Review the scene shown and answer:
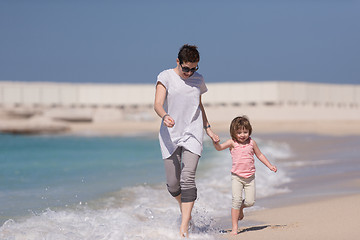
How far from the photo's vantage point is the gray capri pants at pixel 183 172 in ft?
15.0

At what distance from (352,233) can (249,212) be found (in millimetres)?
1897

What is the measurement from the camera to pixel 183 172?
15.1ft

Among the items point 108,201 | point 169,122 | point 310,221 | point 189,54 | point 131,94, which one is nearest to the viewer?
point 169,122

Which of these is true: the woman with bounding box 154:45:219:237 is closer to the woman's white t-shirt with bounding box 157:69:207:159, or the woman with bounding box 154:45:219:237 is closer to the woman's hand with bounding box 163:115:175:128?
the woman's white t-shirt with bounding box 157:69:207:159

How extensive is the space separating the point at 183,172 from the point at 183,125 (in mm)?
396

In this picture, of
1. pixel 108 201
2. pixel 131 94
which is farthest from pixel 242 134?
pixel 131 94

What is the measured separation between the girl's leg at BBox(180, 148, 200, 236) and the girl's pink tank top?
16.8 inches

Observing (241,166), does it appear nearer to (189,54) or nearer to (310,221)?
Result: (310,221)

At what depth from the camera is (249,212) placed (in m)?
6.21

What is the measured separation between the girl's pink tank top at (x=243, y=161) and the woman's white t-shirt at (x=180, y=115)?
1.25 feet

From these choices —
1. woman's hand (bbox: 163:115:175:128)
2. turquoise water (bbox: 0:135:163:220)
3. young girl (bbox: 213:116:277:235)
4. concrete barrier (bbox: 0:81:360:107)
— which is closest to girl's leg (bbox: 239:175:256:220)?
young girl (bbox: 213:116:277:235)

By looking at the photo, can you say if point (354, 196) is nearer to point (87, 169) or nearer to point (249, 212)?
point (249, 212)

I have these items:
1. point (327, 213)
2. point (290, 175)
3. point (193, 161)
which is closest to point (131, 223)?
point (193, 161)

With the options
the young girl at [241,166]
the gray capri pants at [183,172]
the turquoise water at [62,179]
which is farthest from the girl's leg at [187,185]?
the turquoise water at [62,179]
